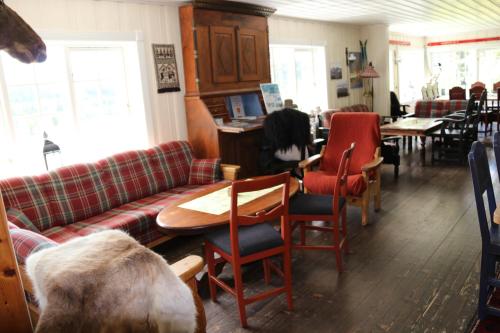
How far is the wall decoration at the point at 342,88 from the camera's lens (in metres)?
7.62

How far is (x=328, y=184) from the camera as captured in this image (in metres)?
3.81

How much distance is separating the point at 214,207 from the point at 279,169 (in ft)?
6.64

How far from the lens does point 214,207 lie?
2.73 metres

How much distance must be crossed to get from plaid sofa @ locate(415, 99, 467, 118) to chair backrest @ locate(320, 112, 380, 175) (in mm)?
4126

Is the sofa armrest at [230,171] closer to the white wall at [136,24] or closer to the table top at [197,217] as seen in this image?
the white wall at [136,24]

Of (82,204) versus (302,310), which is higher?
(82,204)

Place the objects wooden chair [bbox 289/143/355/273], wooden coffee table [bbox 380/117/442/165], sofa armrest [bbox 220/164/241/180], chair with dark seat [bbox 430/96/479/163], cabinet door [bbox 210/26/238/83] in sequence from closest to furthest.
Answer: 1. wooden chair [bbox 289/143/355/273]
2. sofa armrest [bbox 220/164/241/180]
3. cabinet door [bbox 210/26/238/83]
4. wooden coffee table [bbox 380/117/442/165]
5. chair with dark seat [bbox 430/96/479/163]

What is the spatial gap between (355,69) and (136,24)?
5163mm

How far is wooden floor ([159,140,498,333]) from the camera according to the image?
244 cm

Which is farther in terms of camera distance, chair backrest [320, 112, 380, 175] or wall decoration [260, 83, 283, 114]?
wall decoration [260, 83, 283, 114]

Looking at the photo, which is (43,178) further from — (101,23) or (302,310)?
(302,310)

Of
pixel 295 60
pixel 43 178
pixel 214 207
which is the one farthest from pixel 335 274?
pixel 295 60

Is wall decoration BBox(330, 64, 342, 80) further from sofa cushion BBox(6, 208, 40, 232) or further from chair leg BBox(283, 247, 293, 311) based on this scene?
sofa cushion BBox(6, 208, 40, 232)

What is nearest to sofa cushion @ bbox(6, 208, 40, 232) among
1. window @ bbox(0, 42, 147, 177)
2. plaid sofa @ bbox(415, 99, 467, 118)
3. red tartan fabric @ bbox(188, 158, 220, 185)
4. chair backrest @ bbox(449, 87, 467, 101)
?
window @ bbox(0, 42, 147, 177)
